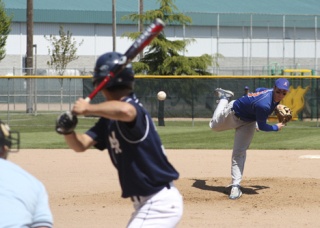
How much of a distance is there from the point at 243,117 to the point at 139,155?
5.70 m

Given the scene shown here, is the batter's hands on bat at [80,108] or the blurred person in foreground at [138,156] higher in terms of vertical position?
the batter's hands on bat at [80,108]

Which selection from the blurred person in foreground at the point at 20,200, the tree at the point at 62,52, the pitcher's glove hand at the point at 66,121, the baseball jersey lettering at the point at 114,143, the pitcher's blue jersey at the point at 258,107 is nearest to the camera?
the blurred person in foreground at the point at 20,200

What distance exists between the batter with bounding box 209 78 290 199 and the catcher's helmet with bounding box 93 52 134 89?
16.7 feet

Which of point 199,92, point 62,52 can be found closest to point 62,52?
point 62,52

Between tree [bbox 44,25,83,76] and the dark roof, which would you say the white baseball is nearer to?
tree [bbox 44,25,83,76]

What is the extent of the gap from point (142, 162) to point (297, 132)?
703 inches

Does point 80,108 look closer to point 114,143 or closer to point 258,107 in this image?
point 114,143

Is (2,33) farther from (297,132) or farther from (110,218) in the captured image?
(110,218)

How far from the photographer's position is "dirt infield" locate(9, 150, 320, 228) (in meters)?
9.00

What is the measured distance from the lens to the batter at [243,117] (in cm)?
984

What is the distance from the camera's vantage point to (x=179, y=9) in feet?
153

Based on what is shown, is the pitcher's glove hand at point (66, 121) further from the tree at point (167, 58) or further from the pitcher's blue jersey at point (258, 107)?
the tree at point (167, 58)

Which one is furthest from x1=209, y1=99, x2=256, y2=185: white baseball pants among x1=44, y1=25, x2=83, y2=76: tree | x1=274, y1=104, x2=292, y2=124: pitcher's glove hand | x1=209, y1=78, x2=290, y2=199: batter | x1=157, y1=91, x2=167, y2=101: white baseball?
x1=44, y1=25, x2=83, y2=76: tree

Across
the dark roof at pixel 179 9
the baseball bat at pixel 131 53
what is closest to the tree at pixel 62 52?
the dark roof at pixel 179 9
